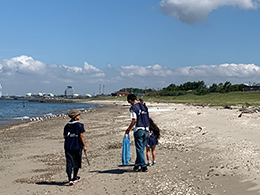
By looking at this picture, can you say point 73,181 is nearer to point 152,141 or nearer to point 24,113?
point 152,141

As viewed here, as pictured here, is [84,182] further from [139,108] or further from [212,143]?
[212,143]

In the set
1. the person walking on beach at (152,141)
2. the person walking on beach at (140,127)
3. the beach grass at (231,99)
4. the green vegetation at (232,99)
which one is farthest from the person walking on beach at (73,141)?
the green vegetation at (232,99)

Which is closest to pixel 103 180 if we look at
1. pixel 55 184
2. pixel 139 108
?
pixel 55 184

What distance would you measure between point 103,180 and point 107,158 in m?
2.94

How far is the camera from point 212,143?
11836 mm

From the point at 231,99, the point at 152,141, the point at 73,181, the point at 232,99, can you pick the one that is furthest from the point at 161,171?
the point at 231,99

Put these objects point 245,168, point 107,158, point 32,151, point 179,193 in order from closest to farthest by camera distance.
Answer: point 179,193 → point 245,168 → point 107,158 → point 32,151

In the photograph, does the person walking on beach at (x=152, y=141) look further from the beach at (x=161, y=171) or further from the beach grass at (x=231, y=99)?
the beach grass at (x=231, y=99)

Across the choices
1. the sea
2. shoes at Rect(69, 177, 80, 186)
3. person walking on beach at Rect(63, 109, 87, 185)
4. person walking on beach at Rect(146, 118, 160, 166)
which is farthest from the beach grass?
person walking on beach at Rect(63, 109, 87, 185)

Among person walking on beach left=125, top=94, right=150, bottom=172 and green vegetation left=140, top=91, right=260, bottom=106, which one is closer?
person walking on beach left=125, top=94, right=150, bottom=172

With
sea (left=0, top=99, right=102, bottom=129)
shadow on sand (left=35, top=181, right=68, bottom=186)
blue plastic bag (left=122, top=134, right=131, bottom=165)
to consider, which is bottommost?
sea (left=0, top=99, right=102, bottom=129)

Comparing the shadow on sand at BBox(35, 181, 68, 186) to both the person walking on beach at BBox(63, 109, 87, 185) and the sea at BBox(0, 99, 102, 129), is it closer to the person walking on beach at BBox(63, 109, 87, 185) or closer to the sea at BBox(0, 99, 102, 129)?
the person walking on beach at BBox(63, 109, 87, 185)

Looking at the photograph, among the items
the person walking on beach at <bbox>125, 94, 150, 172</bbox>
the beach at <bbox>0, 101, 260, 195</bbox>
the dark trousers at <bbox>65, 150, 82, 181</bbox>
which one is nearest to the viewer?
the beach at <bbox>0, 101, 260, 195</bbox>

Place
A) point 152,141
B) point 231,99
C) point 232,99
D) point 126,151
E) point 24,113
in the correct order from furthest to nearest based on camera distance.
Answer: point 231,99 → point 232,99 → point 24,113 → point 152,141 → point 126,151
